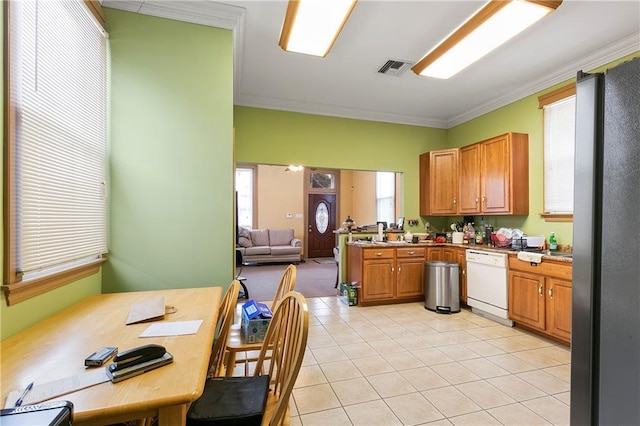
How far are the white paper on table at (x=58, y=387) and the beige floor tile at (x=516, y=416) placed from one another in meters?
2.22

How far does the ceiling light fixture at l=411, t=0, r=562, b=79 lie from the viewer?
6.89ft

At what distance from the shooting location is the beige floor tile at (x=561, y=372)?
2395 mm

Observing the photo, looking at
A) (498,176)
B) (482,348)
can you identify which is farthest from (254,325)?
(498,176)

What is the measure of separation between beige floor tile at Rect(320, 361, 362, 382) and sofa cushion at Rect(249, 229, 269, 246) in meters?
6.11

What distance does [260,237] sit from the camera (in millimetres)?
8516

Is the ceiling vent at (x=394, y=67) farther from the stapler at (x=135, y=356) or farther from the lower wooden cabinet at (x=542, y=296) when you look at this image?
the stapler at (x=135, y=356)

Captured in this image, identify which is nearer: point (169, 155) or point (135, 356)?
point (135, 356)

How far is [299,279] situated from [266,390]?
5037 millimetres

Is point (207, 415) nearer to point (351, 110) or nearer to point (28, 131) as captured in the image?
point (28, 131)

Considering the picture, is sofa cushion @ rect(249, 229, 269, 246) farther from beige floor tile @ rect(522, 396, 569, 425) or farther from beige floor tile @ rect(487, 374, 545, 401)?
beige floor tile @ rect(522, 396, 569, 425)

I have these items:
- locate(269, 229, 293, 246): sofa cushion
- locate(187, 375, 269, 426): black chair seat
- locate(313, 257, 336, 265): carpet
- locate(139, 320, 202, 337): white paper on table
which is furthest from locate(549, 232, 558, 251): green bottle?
locate(269, 229, 293, 246): sofa cushion

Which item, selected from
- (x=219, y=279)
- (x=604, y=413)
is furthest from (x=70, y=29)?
(x=604, y=413)

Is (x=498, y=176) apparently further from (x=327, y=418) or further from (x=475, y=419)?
(x=327, y=418)

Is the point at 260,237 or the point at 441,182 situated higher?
the point at 441,182
